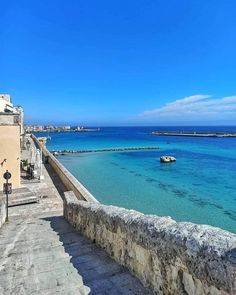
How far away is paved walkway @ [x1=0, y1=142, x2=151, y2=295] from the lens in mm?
3492

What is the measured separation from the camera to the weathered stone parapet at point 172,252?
87.3 inches

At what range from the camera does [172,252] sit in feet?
9.17

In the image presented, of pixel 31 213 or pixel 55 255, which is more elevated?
pixel 55 255

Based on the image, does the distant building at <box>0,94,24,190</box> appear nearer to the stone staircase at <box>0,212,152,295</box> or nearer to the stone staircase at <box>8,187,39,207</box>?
the stone staircase at <box>8,187,39,207</box>

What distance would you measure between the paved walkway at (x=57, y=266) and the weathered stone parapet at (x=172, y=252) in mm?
233

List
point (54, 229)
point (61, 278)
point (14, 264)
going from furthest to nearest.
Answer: point (54, 229) → point (14, 264) → point (61, 278)

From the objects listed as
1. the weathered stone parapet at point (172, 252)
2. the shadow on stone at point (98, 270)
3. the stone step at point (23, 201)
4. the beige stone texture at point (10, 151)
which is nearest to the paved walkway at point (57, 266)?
the shadow on stone at point (98, 270)

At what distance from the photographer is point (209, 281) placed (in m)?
2.30

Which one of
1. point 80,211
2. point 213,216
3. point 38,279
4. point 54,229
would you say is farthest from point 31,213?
point 213,216

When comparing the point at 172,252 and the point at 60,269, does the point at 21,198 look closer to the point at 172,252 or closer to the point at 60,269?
the point at 60,269

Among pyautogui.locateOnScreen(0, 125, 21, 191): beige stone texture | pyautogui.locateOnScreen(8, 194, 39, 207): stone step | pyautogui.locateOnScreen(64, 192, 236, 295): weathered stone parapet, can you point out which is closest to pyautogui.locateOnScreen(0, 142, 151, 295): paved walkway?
pyautogui.locateOnScreen(64, 192, 236, 295): weathered stone parapet

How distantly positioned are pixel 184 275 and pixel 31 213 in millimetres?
9487

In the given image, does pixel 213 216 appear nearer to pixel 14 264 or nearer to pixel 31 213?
pixel 31 213

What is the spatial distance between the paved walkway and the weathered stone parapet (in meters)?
0.23
